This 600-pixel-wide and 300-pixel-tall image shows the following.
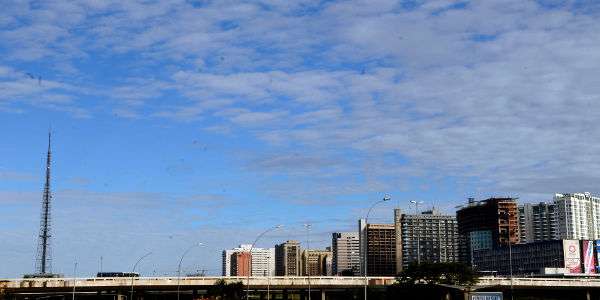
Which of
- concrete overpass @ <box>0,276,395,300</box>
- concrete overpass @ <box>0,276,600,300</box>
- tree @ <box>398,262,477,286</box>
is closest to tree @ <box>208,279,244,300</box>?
concrete overpass @ <box>0,276,395,300</box>

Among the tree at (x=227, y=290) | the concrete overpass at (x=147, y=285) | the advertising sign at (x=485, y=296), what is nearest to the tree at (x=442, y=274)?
the concrete overpass at (x=147, y=285)

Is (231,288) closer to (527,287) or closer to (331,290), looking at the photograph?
(331,290)

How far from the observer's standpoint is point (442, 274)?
163 m

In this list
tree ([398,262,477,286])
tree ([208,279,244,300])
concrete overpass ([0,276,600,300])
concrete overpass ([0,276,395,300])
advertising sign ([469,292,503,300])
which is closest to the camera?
advertising sign ([469,292,503,300])

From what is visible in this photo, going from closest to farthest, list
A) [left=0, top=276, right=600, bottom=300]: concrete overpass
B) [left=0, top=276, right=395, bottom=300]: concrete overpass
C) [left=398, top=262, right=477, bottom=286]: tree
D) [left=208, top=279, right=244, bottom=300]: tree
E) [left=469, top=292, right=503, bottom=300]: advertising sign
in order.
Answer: [left=469, top=292, right=503, bottom=300]: advertising sign < [left=0, top=276, right=395, bottom=300]: concrete overpass < [left=0, top=276, right=600, bottom=300]: concrete overpass < [left=398, top=262, right=477, bottom=286]: tree < [left=208, top=279, right=244, bottom=300]: tree

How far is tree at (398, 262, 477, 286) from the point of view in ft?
533

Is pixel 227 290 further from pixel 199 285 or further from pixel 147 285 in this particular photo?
pixel 147 285

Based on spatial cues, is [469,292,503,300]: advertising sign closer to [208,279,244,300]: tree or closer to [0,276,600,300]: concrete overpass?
[0,276,600,300]: concrete overpass

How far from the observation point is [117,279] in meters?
161

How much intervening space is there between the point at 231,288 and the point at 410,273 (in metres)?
38.9

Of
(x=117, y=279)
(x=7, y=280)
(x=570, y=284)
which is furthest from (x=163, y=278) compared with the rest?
(x=570, y=284)

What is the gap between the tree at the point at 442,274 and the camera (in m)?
162

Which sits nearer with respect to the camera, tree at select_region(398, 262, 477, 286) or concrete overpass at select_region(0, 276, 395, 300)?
concrete overpass at select_region(0, 276, 395, 300)

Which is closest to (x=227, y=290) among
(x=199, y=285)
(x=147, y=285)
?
(x=199, y=285)
